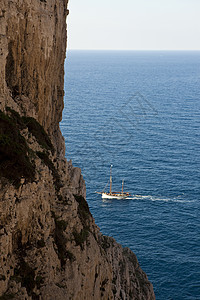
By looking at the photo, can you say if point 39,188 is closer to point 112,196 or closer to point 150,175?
point 112,196

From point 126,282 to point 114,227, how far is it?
35.3m

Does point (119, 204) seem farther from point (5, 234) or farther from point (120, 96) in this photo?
point (120, 96)

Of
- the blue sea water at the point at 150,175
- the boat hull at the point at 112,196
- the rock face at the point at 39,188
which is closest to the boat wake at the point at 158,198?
the blue sea water at the point at 150,175

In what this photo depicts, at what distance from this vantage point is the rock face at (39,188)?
858 inches

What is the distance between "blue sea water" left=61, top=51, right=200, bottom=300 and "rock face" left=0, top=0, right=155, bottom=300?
24406 mm

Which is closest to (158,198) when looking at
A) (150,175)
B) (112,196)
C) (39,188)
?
(112,196)

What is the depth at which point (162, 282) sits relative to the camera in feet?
192

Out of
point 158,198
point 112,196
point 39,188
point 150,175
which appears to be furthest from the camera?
point 150,175

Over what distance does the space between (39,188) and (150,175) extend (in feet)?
236

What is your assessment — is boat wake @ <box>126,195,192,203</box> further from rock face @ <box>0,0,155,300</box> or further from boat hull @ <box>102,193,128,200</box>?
rock face @ <box>0,0,155,300</box>

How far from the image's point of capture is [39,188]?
Answer: 78.9ft

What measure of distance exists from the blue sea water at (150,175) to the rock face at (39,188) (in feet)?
80.1

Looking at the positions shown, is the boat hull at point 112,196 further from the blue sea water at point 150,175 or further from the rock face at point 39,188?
the rock face at point 39,188

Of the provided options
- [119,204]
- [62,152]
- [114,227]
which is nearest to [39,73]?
[62,152]
